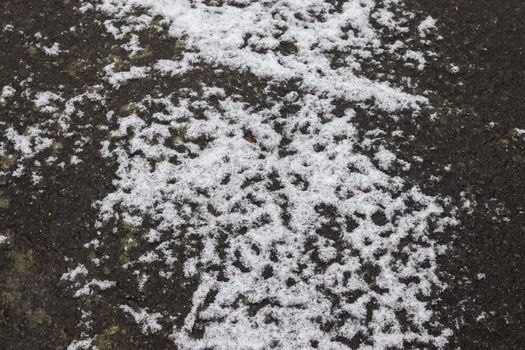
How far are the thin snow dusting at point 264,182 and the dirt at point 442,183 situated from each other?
7cm

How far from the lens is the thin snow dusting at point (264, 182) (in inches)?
74.9

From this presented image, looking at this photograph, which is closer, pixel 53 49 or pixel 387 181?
pixel 387 181

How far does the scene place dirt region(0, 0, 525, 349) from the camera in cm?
188

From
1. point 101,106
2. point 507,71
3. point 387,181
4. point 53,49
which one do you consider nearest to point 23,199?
point 101,106

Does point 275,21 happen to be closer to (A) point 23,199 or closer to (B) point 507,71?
(B) point 507,71

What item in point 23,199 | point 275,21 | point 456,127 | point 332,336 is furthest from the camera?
point 275,21

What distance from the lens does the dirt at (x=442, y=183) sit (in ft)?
6.16

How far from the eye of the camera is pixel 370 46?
2564 mm

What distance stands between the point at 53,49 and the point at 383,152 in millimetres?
1833

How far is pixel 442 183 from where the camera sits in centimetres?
215

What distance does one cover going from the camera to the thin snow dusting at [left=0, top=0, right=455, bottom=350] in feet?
6.24

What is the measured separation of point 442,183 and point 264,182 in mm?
816

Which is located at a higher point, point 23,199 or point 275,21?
point 275,21

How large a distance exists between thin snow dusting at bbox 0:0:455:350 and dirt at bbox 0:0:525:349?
2.8 inches
